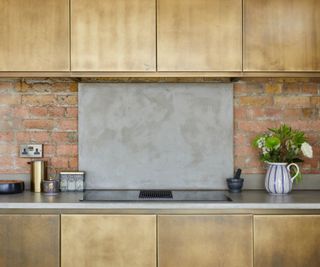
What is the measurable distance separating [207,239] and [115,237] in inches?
19.7

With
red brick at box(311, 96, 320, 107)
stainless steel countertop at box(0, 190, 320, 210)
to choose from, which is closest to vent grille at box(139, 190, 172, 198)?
stainless steel countertop at box(0, 190, 320, 210)

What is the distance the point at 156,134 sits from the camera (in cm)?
307

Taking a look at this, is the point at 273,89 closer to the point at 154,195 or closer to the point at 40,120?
the point at 154,195

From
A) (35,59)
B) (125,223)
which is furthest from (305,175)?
(35,59)

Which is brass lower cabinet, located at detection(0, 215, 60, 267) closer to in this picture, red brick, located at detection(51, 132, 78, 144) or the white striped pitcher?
red brick, located at detection(51, 132, 78, 144)

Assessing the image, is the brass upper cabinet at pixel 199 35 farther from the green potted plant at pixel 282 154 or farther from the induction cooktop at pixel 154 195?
the induction cooktop at pixel 154 195

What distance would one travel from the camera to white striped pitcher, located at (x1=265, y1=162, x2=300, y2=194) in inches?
109

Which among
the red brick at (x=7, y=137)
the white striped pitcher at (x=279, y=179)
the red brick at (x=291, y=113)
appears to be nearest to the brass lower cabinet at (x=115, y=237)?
the white striped pitcher at (x=279, y=179)

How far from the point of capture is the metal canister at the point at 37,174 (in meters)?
2.91

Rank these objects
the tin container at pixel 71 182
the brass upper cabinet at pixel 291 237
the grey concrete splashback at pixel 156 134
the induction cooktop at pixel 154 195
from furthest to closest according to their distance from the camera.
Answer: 1. the grey concrete splashback at pixel 156 134
2. the tin container at pixel 71 182
3. the induction cooktop at pixel 154 195
4. the brass upper cabinet at pixel 291 237

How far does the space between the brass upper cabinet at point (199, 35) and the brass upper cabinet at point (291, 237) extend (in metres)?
0.93

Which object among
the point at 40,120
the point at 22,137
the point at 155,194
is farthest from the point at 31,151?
the point at 155,194

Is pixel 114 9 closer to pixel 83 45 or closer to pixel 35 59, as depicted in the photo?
pixel 83 45

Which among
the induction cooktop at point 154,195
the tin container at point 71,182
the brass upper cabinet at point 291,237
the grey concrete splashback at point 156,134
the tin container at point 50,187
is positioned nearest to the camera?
the brass upper cabinet at point 291,237
